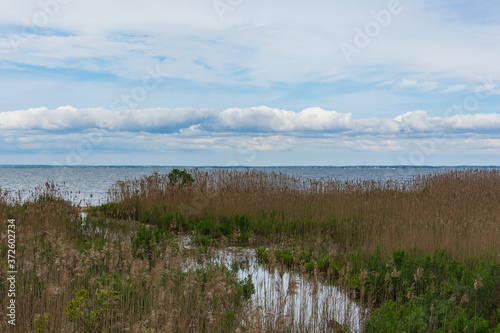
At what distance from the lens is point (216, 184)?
14.9m

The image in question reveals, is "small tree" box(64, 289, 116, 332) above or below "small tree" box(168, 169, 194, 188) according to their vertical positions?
below

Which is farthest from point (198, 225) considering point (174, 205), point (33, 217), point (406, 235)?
point (406, 235)

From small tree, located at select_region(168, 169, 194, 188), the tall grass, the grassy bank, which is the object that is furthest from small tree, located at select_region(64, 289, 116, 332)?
small tree, located at select_region(168, 169, 194, 188)

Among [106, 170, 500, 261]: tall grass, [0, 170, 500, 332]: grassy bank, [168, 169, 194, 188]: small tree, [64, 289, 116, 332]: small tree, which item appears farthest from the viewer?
[168, 169, 194, 188]: small tree

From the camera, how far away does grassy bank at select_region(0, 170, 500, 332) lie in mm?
4031

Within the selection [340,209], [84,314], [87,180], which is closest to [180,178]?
[340,209]

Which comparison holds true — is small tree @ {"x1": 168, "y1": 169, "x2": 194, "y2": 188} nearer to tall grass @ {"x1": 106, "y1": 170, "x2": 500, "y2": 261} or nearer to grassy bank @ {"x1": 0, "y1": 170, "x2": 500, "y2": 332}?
grassy bank @ {"x1": 0, "y1": 170, "x2": 500, "y2": 332}

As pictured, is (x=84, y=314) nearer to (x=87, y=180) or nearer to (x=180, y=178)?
(x=180, y=178)

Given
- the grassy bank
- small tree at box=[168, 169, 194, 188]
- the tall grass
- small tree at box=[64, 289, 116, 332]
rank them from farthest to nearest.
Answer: small tree at box=[168, 169, 194, 188] < the tall grass < the grassy bank < small tree at box=[64, 289, 116, 332]

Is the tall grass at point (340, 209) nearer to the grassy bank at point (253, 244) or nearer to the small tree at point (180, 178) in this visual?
the grassy bank at point (253, 244)

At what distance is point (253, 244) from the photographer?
913 centimetres

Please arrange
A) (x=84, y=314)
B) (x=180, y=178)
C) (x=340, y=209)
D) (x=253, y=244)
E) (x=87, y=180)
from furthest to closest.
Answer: (x=87, y=180) < (x=180, y=178) < (x=340, y=209) < (x=253, y=244) < (x=84, y=314)

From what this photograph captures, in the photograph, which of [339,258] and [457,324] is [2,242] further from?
[457,324]

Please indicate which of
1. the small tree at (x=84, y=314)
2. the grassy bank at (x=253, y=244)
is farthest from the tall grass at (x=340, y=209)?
the small tree at (x=84, y=314)
